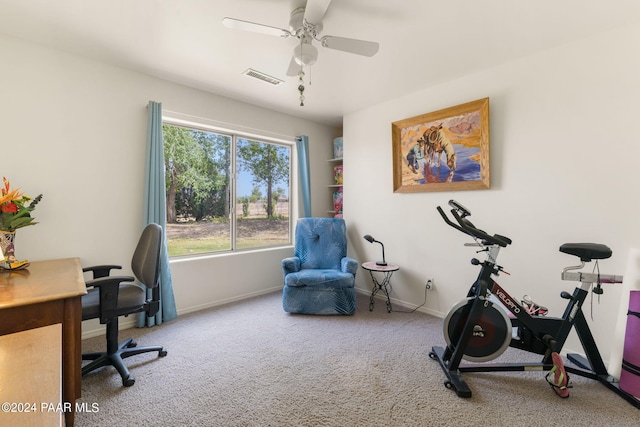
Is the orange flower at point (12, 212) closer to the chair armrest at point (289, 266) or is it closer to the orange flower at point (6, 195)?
the orange flower at point (6, 195)

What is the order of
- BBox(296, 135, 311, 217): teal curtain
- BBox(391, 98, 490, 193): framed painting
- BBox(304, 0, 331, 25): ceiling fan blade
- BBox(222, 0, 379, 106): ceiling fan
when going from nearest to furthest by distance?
BBox(304, 0, 331, 25): ceiling fan blade < BBox(222, 0, 379, 106): ceiling fan < BBox(391, 98, 490, 193): framed painting < BBox(296, 135, 311, 217): teal curtain

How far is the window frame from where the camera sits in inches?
127

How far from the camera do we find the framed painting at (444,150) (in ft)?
8.80

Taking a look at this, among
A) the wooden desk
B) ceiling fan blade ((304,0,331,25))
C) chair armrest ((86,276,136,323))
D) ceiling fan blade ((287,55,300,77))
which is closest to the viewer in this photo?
the wooden desk

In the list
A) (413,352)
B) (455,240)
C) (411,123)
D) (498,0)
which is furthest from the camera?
(411,123)

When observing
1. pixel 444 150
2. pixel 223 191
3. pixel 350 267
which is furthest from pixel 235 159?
pixel 444 150

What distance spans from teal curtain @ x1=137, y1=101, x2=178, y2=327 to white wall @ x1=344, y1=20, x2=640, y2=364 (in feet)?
8.57

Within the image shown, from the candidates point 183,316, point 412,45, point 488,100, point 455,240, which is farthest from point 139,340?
point 488,100

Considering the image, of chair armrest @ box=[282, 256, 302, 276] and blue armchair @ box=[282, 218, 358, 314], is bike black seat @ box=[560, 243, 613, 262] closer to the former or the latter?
blue armchair @ box=[282, 218, 358, 314]

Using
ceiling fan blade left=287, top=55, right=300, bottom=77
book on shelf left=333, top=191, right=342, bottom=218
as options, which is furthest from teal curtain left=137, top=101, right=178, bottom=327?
book on shelf left=333, top=191, right=342, bottom=218

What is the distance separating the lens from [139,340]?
98.6 inches

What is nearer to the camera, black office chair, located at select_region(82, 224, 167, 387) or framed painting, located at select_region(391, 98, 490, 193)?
black office chair, located at select_region(82, 224, 167, 387)

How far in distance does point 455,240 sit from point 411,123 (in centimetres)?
137

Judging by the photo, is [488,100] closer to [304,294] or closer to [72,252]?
[304,294]
